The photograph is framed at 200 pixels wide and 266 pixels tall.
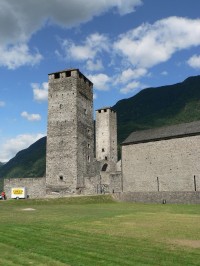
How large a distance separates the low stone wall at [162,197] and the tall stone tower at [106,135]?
29.9m

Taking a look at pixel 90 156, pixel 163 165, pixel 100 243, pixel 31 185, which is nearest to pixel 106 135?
pixel 90 156

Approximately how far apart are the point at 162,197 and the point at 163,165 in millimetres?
8106

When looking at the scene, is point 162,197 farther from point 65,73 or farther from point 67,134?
point 65,73

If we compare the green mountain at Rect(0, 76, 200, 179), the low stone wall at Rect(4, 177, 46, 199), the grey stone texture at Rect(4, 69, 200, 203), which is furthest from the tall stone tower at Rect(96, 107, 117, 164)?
the green mountain at Rect(0, 76, 200, 179)

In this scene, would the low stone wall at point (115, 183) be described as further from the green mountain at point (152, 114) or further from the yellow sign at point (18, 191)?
the green mountain at point (152, 114)

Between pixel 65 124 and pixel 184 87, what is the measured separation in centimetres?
15714

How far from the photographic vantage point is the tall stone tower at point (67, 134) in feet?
161

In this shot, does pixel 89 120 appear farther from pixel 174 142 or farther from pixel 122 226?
pixel 122 226

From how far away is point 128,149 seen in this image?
49.2m

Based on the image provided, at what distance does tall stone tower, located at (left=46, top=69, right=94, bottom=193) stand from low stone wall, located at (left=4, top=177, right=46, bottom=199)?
6.22 feet

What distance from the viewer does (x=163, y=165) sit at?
45250mm

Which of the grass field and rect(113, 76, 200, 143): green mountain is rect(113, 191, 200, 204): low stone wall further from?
rect(113, 76, 200, 143): green mountain

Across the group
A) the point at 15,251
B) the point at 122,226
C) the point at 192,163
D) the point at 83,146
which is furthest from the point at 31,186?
the point at 15,251

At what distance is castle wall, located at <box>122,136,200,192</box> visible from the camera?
140 ft
